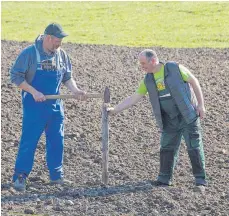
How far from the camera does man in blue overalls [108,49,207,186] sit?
1143cm

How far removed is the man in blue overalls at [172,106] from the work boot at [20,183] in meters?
1.30

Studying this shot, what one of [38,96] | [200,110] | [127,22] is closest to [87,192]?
[38,96]

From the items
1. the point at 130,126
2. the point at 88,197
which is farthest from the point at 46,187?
the point at 130,126

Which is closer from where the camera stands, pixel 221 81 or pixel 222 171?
pixel 222 171

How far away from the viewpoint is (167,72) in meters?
11.5

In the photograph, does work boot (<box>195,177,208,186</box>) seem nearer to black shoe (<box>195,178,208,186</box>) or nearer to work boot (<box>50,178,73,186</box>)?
black shoe (<box>195,178,208,186</box>)

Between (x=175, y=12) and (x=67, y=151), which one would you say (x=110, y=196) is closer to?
(x=67, y=151)

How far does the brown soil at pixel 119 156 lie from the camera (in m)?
10.9

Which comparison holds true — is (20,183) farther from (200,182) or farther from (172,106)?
(200,182)

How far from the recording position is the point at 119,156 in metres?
13.1

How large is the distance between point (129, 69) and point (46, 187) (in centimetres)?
653

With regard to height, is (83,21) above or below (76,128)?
above

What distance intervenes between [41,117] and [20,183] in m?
0.81

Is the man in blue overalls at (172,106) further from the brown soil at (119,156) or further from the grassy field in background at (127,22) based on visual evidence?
the grassy field in background at (127,22)
